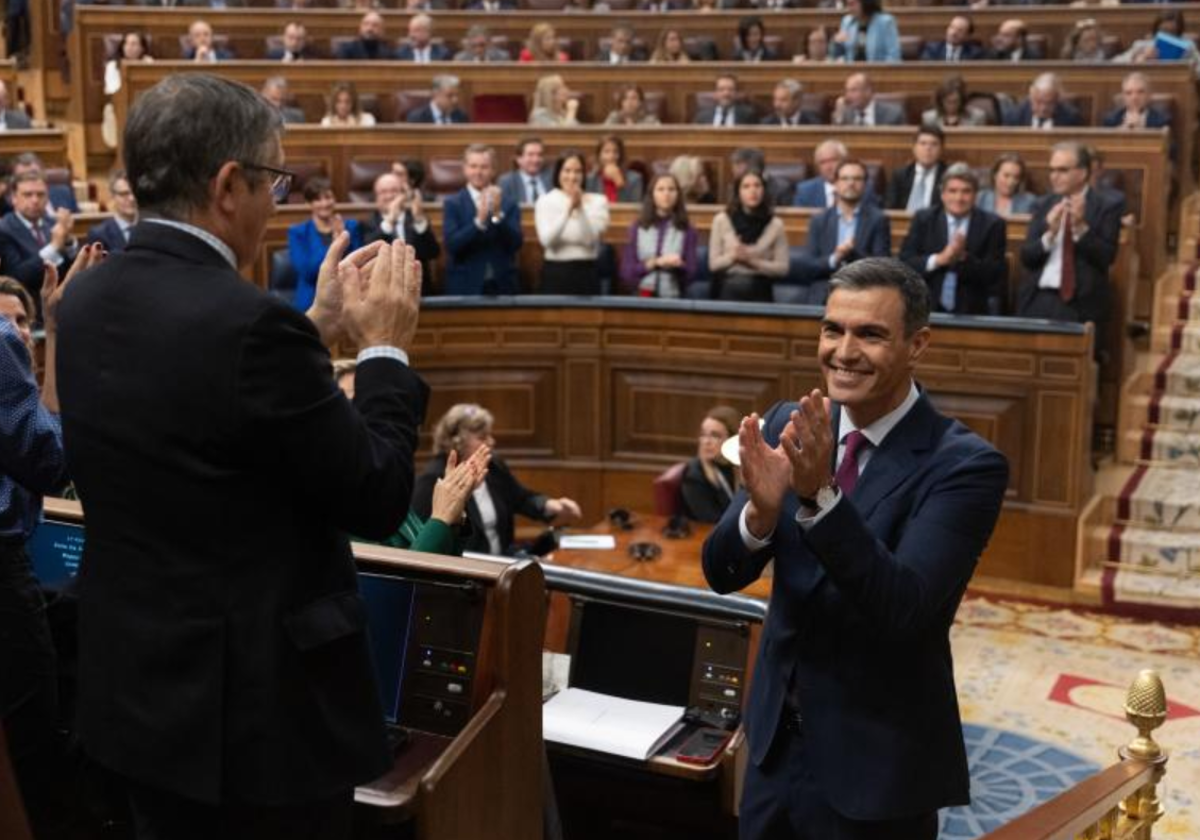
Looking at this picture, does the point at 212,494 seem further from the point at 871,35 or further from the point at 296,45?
the point at 296,45

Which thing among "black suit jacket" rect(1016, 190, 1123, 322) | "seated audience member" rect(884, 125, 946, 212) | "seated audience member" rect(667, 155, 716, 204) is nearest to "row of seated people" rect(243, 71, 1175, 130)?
"seated audience member" rect(884, 125, 946, 212)

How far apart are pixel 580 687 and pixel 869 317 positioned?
1.52 meters

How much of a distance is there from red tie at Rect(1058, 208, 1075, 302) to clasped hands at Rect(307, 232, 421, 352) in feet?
15.5

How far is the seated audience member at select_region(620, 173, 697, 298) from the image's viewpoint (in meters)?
6.52

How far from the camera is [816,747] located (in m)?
1.81

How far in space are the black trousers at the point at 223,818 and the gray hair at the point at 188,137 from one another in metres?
0.58

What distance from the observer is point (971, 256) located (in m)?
5.96

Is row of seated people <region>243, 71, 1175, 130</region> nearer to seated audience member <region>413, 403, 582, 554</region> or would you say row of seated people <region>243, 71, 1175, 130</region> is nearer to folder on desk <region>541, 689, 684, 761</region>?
seated audience member <region>413, 403, 582, 554</region>

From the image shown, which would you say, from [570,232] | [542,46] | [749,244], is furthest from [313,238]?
[542,46]

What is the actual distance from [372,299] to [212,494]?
297 mm

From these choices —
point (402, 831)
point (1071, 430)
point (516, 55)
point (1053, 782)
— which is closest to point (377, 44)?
point (516, 55)

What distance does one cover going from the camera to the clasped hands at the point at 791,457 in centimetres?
164

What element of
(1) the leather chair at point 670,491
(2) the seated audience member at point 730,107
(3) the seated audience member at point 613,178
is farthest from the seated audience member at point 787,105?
(1) the leather chair at point 670,491

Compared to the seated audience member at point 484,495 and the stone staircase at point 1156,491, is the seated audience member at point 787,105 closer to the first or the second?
the stone staircase at point 1156,491
